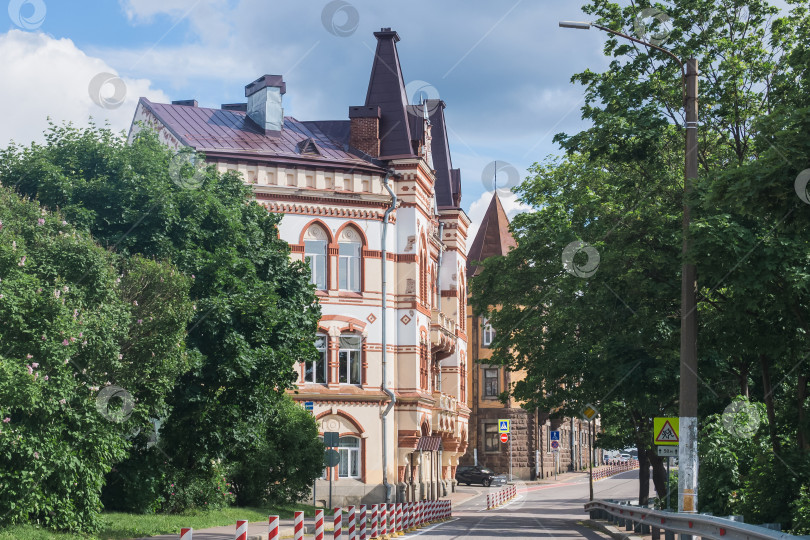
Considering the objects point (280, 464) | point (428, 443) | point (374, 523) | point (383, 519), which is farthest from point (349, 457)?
point (374, 523)

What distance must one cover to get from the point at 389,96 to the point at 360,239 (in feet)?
23.8

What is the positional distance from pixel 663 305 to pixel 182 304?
10.4 metres

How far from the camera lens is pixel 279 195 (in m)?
41.7

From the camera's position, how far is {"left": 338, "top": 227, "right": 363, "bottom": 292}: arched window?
4294 centimetres

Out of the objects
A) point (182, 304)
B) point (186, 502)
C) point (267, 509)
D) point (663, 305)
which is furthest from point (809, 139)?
point (267, 509)

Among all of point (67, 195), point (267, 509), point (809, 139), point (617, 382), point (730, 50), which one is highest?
point (730, 50)

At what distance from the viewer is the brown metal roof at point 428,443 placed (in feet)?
147

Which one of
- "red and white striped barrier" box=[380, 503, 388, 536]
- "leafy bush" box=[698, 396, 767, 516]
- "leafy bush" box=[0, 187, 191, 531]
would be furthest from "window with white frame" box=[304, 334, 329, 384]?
"leafy bush" box=[698, 396, 767, 516]

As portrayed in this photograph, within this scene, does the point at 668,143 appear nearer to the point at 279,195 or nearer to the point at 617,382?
the point at 617,382

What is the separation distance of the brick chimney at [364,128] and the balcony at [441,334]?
8.39 metres

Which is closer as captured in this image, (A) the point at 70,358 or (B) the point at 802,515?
(B) the point at 802,515

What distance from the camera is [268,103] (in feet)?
148

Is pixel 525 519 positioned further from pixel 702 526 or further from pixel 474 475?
pixel 474 475

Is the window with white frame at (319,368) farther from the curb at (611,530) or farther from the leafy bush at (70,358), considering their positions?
the leafy bush at (70,358)
